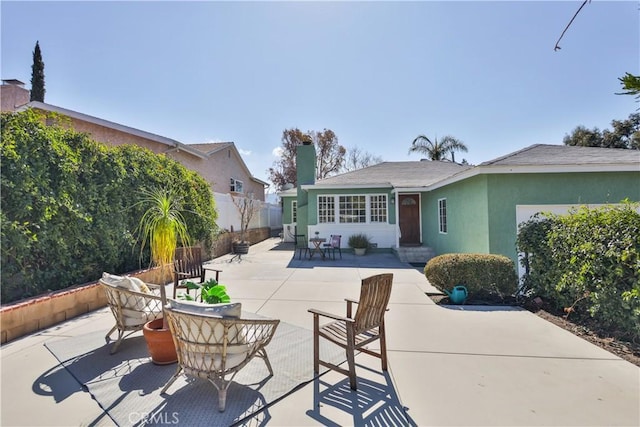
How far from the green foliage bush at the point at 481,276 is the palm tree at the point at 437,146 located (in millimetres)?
19297

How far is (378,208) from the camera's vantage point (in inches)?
531

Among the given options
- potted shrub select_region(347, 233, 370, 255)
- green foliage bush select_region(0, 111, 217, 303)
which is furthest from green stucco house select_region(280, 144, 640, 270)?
green foliage bush select_region(0, 111, 217, 303)

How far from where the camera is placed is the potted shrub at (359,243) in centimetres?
1275

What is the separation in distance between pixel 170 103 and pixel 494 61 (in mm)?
10689

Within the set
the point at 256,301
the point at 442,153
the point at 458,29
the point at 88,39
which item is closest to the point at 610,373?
the point at 256,301

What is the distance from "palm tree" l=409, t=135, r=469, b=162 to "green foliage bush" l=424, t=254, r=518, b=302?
19.3 meters

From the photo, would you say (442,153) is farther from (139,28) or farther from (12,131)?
(12,131)

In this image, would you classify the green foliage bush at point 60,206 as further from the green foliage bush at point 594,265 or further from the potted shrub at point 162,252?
the green foliage bush at point 594,265

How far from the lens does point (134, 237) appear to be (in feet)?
22.9

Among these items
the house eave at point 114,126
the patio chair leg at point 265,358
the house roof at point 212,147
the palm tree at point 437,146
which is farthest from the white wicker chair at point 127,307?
the palm tree at point 437,146

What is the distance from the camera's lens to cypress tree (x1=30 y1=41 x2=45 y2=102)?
17.8 m

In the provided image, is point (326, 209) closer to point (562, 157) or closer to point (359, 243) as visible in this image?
point (359, 243)

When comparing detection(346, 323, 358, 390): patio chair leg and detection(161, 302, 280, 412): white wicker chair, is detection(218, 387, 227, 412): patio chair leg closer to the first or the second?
detection(161, 302, 280, 412): white wicker chair

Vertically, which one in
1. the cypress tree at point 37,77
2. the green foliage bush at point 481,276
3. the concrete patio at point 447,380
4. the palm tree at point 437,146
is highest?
the cypress tree at point 37,77
